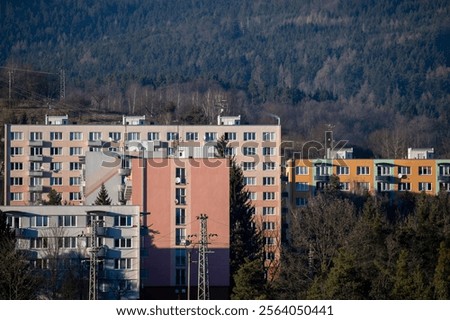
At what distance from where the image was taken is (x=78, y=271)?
15312 mm

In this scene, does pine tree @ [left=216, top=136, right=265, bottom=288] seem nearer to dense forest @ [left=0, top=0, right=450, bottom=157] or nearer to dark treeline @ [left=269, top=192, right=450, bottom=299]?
dark treeline @ [left=269, top=192, right=450, bottom=299]

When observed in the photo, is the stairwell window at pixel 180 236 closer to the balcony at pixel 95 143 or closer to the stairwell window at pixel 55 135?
the balcony at pixel 95 143

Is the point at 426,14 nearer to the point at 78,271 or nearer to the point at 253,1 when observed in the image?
the point at 253,1

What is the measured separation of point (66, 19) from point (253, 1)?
15.6 metres

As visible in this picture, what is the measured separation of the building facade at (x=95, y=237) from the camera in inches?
689

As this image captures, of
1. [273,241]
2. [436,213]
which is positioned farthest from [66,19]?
[436,213]

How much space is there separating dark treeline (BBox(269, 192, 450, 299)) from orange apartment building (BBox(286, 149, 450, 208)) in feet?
19.9

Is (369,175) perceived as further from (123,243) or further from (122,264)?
(122,264)

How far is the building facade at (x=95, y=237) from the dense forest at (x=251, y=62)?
17.6 m

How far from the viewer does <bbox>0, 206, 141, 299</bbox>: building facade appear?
689 inches

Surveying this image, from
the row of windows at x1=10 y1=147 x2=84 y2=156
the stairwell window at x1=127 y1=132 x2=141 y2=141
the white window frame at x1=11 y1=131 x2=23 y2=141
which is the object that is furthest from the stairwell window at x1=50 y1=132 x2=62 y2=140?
the stairwell window at x1=127 y1=132 x2=141 y2=141

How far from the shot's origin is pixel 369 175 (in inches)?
1228

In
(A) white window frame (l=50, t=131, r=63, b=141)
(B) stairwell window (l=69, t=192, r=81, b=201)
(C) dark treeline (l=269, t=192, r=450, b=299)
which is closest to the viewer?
(C) dark treeline (l=269, t=192, r=450, b=299)
